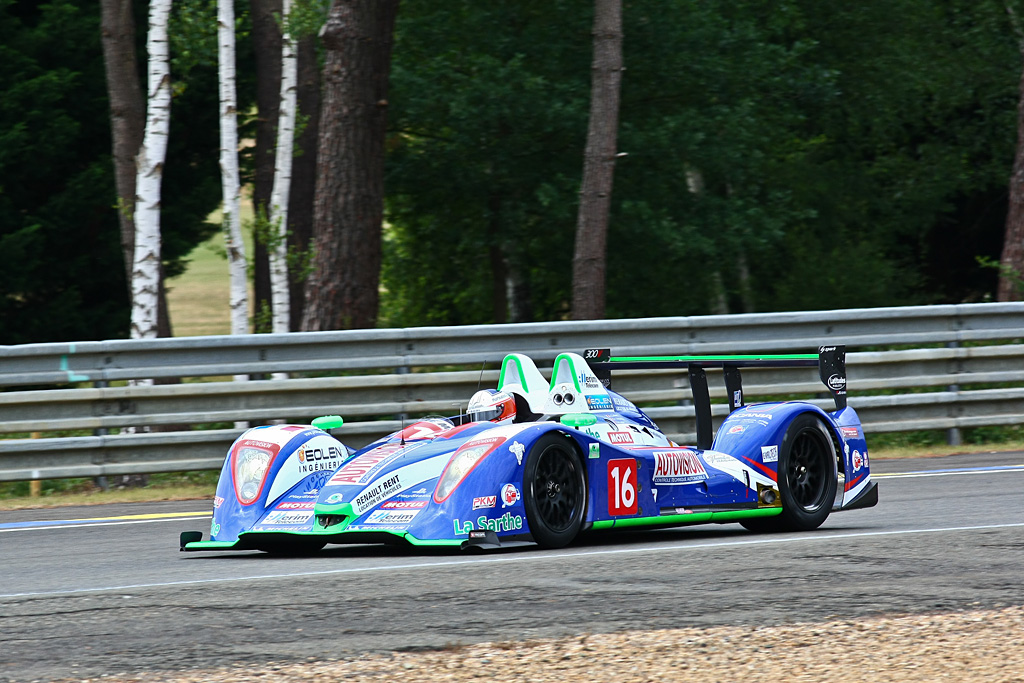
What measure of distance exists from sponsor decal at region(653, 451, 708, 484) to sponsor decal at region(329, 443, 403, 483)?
1.43 meters

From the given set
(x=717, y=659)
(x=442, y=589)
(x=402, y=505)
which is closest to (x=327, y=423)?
(x=402, y=505)

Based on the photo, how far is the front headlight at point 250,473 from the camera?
7.53 metres

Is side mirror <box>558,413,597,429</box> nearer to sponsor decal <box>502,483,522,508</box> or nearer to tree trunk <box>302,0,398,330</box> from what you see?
sponsor decal <box>502,483,522,508</box>

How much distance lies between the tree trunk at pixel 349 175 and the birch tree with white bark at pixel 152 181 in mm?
1525

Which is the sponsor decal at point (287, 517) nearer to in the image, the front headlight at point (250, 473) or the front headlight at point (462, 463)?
the front headlight at point (250, 473)

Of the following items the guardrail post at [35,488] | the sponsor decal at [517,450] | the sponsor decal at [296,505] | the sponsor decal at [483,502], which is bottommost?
the sponsor decal at [483,502]

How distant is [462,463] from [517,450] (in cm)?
29

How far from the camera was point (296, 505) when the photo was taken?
7.32 m

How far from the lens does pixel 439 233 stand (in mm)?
21766

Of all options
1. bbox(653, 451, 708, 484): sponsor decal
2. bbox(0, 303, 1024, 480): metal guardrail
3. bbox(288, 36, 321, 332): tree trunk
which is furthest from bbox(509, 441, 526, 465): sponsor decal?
bbox(288, 36, 321, 332): tree trunk

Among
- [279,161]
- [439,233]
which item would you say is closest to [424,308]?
[439,233]

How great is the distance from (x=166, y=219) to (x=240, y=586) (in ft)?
52.8

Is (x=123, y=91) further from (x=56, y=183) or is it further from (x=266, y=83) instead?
(x=56, y=183)

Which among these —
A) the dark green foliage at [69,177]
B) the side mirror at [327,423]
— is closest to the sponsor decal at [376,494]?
the side mirror at [327,423]
